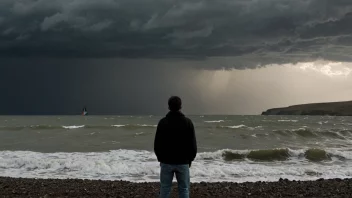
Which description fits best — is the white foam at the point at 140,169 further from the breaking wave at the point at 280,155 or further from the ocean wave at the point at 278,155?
the breaking wave at the point at 280,155

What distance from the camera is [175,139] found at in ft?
19.4

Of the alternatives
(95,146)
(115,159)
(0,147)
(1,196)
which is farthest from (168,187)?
(0,147)

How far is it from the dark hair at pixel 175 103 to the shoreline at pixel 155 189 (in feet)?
12.1

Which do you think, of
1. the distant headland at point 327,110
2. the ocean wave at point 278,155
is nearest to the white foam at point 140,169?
the ocean wave at point 278,155

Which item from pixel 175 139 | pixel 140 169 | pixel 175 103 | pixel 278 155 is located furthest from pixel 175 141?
pixel 278 155

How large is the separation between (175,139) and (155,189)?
15.3 ft

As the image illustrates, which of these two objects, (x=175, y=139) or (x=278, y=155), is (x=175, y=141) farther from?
(x=278, y=155)

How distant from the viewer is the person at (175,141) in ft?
19.4

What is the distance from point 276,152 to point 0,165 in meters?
13.3

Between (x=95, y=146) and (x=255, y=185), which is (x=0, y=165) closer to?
(x=95, y=146)

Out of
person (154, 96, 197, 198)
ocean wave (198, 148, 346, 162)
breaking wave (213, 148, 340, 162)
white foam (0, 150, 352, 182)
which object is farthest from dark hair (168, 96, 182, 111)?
breaking wave (213, 148, 340, 162)

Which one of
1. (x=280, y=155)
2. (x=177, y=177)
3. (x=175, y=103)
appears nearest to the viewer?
(x=175, y=103)

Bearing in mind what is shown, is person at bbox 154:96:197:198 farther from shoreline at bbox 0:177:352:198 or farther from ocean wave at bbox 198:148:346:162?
ocean wave at bbox 198:148:346:162

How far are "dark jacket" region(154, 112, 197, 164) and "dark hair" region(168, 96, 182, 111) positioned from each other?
8 cm
